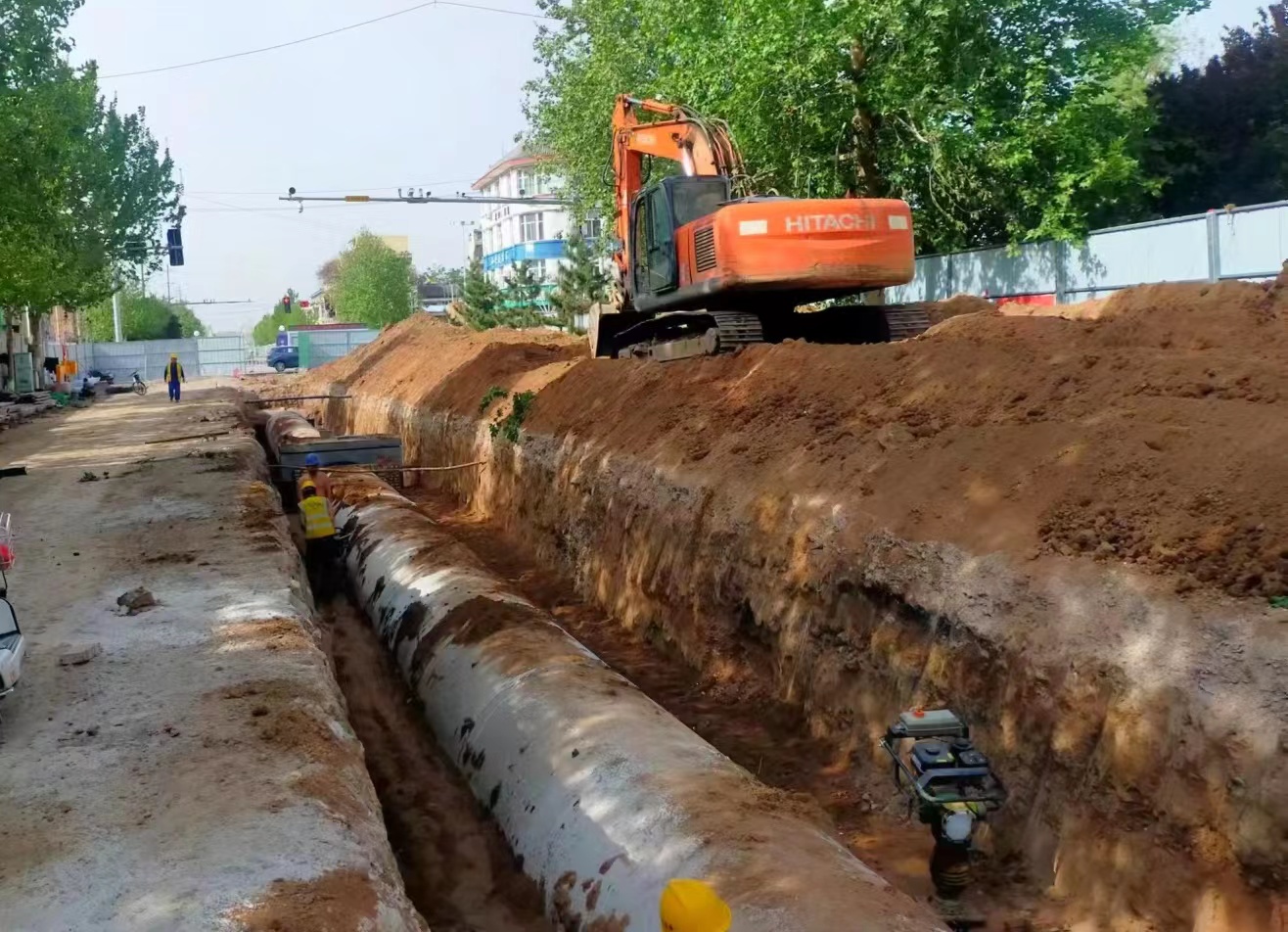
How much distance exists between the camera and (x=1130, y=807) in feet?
13.4

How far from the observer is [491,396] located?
1670cm

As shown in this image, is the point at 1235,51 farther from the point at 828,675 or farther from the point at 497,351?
the point at 828,675

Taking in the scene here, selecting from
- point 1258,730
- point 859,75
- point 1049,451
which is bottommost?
point 1258,730

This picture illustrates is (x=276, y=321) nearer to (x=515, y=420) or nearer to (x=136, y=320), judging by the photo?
(x=136, y=320)

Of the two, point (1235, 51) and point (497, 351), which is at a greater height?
point (1235, 51)

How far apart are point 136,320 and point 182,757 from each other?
92.6 meters

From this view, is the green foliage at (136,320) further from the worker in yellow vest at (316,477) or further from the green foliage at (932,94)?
the worker in yellow vest at (316,477)

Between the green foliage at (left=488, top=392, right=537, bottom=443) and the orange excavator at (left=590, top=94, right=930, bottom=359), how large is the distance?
1.46 meters

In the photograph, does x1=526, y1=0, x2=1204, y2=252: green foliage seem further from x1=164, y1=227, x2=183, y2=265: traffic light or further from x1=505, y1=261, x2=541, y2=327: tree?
x1=164, y1=227, x2=183, y2=265: traffic light

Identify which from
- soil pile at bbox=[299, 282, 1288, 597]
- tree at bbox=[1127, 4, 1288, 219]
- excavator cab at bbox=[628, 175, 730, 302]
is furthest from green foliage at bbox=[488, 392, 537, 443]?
tree at bbox=[1127, 4, 1288, 219]

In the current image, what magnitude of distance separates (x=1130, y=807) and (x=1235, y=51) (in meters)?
28.7

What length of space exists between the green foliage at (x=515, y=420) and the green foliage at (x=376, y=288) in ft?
195

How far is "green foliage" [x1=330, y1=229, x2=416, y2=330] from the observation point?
243 feet

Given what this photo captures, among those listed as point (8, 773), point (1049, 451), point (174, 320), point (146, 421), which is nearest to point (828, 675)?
point (1049, 451)
